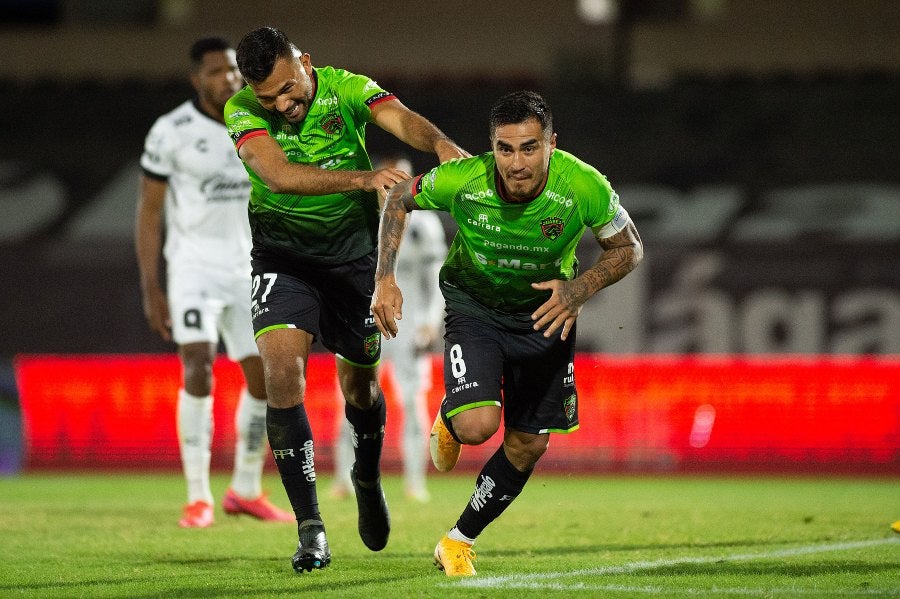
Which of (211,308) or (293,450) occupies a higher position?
(211,308)

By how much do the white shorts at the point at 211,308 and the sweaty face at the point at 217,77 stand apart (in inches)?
41.5

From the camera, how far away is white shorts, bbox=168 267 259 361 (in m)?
7.82

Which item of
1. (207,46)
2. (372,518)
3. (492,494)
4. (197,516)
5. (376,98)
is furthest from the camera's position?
(207,46)

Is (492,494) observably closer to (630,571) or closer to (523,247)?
(630,571)

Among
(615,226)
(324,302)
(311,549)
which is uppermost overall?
(615,226)

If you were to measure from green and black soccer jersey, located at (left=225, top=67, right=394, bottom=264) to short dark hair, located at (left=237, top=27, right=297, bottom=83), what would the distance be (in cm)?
25

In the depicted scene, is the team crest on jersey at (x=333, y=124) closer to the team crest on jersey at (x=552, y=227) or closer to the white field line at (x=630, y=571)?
the team crest on jersey at (x=552, y=227)

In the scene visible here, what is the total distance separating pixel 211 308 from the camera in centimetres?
788

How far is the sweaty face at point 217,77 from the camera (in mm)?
7867

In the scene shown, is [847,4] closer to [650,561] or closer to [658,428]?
[658,428]

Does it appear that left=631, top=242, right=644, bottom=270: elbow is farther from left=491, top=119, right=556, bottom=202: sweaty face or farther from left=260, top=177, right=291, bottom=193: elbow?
left=260, top=177, right=291, bottom=193: elbow

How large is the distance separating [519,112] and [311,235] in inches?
51.1

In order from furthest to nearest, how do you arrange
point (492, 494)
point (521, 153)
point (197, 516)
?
point (197, 516) → point (492, 494) → point (521, 153)

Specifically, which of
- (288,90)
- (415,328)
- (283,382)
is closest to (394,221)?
(288,90)
